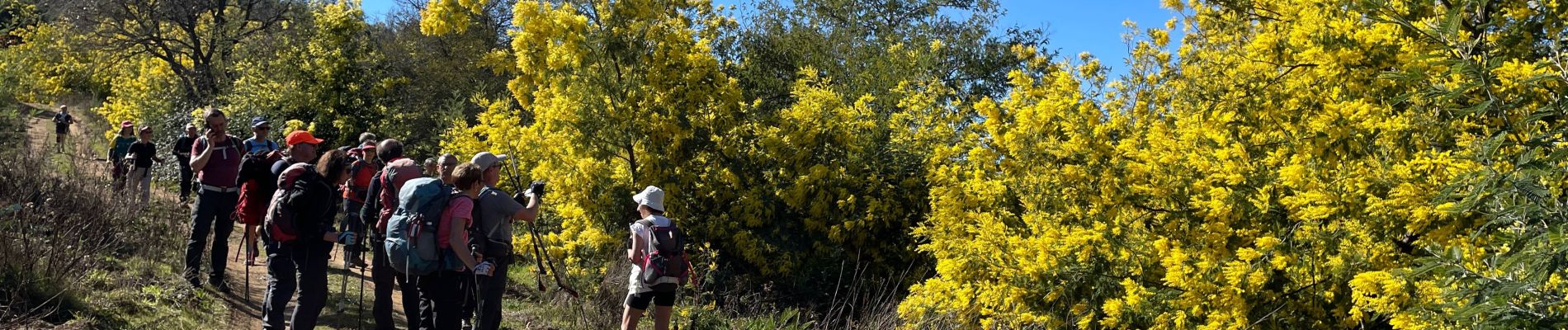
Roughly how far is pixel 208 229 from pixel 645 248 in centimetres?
317

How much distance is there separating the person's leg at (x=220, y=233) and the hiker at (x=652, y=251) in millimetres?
2832

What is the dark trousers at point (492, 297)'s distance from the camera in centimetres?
588

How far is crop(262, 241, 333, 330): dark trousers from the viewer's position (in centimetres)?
570

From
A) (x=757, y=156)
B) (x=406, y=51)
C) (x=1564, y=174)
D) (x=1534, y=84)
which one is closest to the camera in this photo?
(x=1564, y=174)

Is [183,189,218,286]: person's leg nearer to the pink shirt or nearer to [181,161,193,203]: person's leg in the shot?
the pink shirt

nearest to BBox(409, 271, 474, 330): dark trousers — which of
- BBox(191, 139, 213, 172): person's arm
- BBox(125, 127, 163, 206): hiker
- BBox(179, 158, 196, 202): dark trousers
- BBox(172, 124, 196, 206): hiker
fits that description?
BBox(191, 139, 213, 172): person's arm

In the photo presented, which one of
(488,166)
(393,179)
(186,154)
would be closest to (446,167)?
(488,166)

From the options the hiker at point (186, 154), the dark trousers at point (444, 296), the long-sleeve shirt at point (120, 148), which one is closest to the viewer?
the dark trousers at point (444, 296)

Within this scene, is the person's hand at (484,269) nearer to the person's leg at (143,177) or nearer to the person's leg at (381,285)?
the person's leg at (381,285)

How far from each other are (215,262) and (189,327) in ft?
3.80

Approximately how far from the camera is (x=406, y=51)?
78.5 feet

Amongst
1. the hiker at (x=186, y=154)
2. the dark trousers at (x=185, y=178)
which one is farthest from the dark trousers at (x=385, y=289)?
the dark trousers at (x=185, y=178)

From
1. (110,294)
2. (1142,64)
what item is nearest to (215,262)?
(110,294)

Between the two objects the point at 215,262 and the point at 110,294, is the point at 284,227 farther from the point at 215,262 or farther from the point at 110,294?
the point at 215,262
